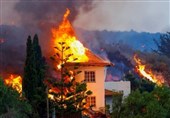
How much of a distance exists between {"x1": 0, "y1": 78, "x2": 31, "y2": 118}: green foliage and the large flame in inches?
477

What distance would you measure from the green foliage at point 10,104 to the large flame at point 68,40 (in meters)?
12.1

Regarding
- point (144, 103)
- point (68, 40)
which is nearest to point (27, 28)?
point (68, 40)

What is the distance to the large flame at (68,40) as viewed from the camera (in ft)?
125

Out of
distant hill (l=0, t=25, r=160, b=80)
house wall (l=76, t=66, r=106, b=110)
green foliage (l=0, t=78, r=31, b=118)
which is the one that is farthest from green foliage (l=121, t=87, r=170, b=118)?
distant hill (l=0, t=25, r=160, b=80)

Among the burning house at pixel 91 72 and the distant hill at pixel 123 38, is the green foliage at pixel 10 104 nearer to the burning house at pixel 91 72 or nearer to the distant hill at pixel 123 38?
the burning house at pixel 91 72

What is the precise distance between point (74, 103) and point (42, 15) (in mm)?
20338

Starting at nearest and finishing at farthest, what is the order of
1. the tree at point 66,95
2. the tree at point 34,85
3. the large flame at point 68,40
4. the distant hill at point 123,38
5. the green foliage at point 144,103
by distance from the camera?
the green foliage at point 144,103 < the tree at point 34,85 < the tree at point 66,95 < the large flame at point 68,40 < the distant hill at point 123,38

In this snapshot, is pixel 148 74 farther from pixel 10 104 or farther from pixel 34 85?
pixel 10 104

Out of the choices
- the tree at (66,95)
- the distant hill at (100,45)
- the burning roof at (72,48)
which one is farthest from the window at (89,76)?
the tree at (66,95)

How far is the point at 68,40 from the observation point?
40656mm

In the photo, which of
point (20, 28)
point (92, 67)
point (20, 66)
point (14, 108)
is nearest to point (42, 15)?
point (20, 28)

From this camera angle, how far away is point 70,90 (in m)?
30.2

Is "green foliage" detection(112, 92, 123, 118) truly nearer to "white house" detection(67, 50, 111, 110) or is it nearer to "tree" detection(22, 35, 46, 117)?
"tree" detection(22, 35, 46, 117)

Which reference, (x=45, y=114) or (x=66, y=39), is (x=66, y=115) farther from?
(x=66, y=39)
